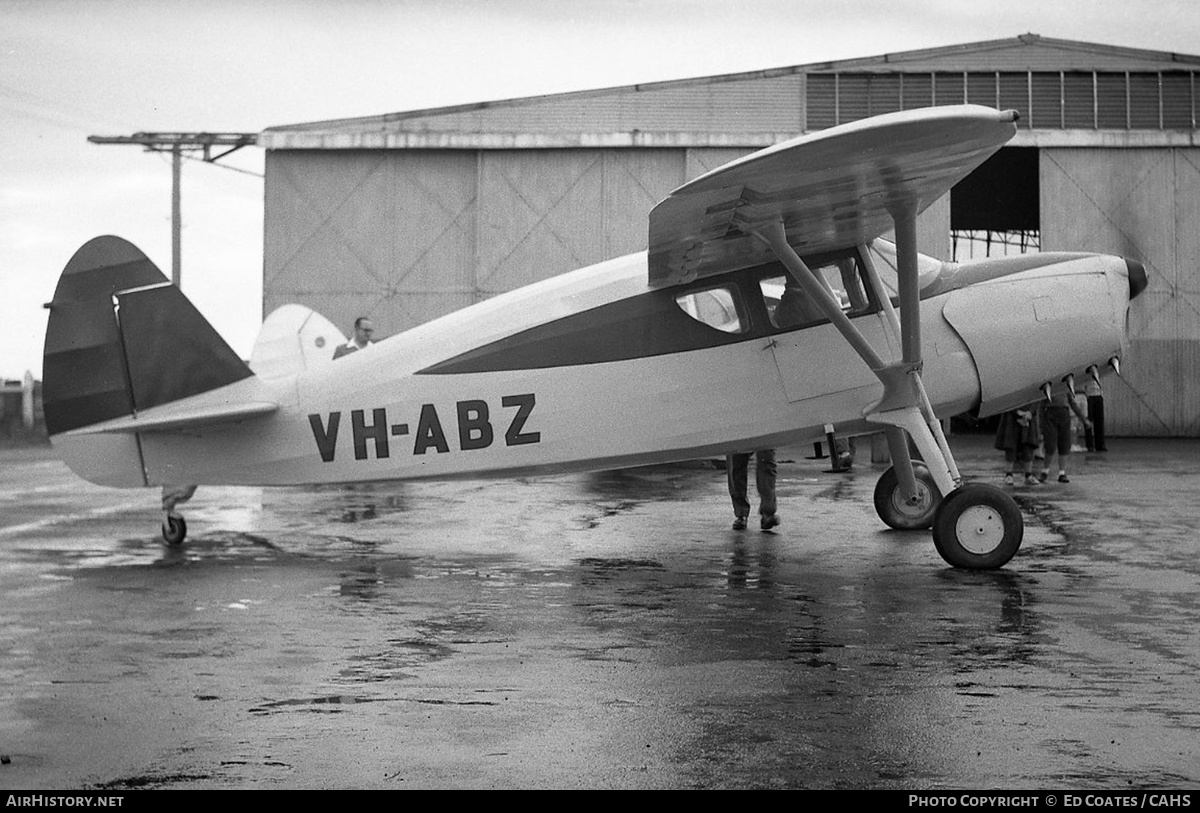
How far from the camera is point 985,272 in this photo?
10297 mm

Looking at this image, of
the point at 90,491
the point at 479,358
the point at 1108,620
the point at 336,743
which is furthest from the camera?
the point at 90,491

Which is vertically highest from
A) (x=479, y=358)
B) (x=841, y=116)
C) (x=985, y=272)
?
(x=841, y=116)

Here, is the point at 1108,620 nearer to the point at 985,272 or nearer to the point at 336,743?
the point at 985,272

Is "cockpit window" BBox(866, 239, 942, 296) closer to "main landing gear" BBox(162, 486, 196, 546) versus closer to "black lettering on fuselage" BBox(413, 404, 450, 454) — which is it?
"black lettering on fuselage" BBox(413, 404, 450, 454)

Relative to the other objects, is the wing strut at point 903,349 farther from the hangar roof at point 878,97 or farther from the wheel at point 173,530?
the hangar roof at point 878,97

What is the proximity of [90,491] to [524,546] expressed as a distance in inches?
334

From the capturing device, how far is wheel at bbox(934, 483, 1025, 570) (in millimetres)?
9141

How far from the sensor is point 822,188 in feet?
28.3

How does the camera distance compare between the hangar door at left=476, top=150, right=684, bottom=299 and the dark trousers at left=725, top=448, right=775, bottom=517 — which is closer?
the dark trousers at left=725, top=448, right=775, bottom=517

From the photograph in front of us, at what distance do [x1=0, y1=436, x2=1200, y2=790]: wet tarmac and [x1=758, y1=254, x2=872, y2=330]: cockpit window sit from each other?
6.03 ft

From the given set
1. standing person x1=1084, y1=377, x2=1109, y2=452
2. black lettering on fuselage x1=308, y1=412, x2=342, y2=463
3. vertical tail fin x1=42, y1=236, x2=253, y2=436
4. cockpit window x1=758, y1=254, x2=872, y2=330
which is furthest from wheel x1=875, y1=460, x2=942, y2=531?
standing person x1=1084, y1=377, x2=1109, y2=452

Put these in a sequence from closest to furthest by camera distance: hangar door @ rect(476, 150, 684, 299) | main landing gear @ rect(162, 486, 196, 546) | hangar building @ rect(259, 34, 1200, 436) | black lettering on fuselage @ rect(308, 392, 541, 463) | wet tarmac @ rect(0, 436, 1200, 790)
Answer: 1. wet tarmac @ rect(0, 436, 1200, 790)
2. black lettering on fuselage @ rect(308, 392, 541, 463)
3. main landing gear @ rect(162, 486, 196, 546)
4. hangar door @ rect(476, 150, 684, 299)
5. hangar building @ rect(259, 34, 1200, 436)
